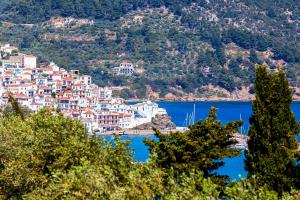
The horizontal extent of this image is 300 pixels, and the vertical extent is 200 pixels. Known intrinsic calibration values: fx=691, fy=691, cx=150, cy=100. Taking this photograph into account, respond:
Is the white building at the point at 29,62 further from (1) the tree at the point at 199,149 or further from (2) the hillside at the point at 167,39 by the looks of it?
(1) the tree at the point at 199,149

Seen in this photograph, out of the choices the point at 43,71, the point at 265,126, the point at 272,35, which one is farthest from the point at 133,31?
the point at 265,126

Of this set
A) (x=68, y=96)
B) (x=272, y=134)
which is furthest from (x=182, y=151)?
(x=68, y=96)

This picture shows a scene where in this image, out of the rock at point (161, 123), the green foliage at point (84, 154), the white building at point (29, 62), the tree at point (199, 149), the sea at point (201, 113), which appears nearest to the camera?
the green foliage at point (84, 154)

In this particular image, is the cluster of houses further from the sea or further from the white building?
the sea

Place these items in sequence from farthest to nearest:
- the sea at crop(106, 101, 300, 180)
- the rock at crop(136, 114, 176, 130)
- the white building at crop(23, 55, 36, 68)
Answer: the white building at crop(23, 55, 36, 68) < the rock at crop(136, 114, 176, 130) < the sea at crop(106, 101, 300, 180)

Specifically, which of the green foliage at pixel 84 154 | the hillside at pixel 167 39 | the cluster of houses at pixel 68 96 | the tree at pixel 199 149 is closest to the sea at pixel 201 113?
the cluster of houses at pixel 68 96

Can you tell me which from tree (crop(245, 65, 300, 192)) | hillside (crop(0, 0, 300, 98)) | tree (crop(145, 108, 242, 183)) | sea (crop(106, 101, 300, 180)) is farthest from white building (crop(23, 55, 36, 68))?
tree (crop(145, 108, 242, 183))
